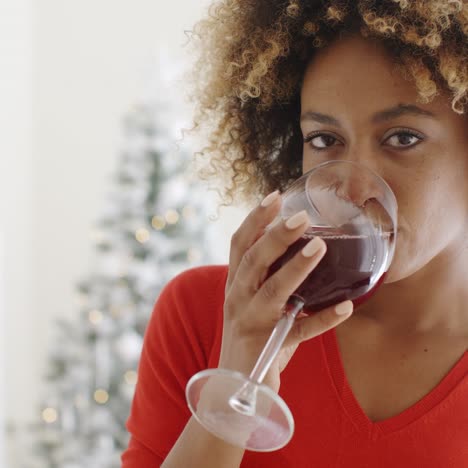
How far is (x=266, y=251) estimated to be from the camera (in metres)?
1.02

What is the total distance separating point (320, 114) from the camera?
51.3 inches

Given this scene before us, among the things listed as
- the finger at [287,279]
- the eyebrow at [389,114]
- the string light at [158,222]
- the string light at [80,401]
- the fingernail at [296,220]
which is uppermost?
the eyebrow at [389,114]

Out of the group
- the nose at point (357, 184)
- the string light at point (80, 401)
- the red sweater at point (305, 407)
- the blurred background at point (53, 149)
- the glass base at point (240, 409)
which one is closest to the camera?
the glass base at point (240, 409)

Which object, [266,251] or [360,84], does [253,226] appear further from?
[360,84]

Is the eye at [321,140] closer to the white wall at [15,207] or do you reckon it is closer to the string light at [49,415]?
the string light at [49,415]

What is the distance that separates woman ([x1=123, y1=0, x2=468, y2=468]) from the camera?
3.95ft

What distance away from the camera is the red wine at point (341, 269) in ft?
3.39

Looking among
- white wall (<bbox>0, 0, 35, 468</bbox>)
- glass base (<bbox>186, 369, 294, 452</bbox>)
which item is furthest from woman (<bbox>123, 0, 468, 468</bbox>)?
white wall (<bbox>0, 0, 35, 468</bbox>)

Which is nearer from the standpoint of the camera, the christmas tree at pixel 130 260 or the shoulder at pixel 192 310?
the shoulder at pixel 192 310

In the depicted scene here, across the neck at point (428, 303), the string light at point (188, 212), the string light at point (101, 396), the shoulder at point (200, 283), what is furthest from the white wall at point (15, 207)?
the neck at point (428, 303)

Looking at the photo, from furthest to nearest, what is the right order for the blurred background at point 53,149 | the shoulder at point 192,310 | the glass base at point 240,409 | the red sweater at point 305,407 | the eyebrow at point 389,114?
the blurred background at point 53,149 → the shoulder at point 192,310 → the red sweater at point 305,407 → the eyebrow at point 389,114 → the glass base at point 240,409

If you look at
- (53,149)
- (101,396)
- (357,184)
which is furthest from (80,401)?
(357,184)

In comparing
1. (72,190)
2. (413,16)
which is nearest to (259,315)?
(413,16)

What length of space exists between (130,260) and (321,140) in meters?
2.19
